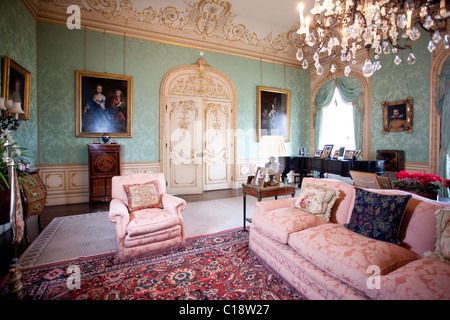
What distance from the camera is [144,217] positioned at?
277 centimetres

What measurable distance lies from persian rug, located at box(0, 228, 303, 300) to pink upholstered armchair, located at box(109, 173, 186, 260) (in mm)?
149

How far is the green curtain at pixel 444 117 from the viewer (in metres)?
4.65

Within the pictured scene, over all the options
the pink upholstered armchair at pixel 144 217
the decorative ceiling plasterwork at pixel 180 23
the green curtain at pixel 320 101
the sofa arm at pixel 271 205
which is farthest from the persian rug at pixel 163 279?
the green curtain at pixel 320 101

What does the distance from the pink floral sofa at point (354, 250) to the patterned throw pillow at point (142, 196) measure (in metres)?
1.45

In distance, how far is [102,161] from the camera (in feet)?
16.5

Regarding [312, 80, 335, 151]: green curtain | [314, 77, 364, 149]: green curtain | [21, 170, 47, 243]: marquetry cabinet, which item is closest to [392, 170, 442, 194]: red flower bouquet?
[314, 77, 364, 149]: green curtain

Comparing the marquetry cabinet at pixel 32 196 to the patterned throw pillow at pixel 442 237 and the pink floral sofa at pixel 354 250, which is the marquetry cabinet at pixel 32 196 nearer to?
the pink floral sofa at pixel 354 250

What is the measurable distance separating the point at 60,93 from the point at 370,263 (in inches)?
251

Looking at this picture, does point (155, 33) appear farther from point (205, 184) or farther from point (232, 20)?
point (205, 184)

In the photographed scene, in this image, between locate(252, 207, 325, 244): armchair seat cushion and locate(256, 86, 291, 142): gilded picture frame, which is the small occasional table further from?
locate(256, 86, 291, 142): gilded picture frame

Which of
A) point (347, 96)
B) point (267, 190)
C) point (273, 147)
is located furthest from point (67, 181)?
point (347, 96)

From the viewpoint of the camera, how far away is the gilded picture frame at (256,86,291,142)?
7.34m
